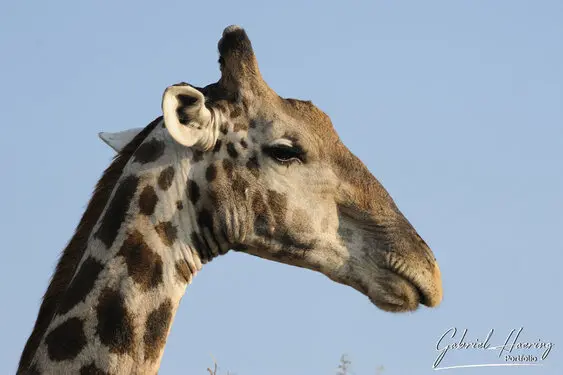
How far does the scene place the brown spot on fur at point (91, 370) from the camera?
6570 mm

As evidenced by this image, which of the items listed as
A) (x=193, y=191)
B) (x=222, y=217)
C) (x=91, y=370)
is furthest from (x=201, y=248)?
(x=91, y=370)

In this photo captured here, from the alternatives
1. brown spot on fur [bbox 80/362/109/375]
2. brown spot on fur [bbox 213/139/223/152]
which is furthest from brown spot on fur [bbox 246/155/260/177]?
brown spot on fur [bbox 80/362/109/375]

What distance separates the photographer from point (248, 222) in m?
7.36

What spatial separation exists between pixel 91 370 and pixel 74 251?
1067 mm

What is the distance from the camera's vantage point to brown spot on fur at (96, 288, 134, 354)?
262 inches

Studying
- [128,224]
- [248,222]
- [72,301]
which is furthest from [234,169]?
[72,301]

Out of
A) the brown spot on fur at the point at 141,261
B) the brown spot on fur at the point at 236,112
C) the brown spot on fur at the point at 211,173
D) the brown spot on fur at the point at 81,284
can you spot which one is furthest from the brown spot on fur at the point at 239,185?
the brown spot on fur at the point at 81,284

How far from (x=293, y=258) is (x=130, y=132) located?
5.63ft

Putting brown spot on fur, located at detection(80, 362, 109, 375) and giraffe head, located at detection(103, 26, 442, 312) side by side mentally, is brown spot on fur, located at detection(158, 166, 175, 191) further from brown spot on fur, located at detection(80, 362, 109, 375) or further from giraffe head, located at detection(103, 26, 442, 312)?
brown spot on fur, located at detection(80, 362, 109, 375)

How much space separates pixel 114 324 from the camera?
263 inches

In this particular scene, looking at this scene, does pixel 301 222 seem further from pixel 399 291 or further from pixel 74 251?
pixel 74 251

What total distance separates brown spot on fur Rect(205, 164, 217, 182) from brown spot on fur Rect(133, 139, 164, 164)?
1.11 feet

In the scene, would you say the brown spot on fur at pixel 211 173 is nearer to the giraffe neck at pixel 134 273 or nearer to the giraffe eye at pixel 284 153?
the giraffe neck at pixel 134 273

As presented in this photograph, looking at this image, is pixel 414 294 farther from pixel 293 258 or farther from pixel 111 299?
pixel 111 299
